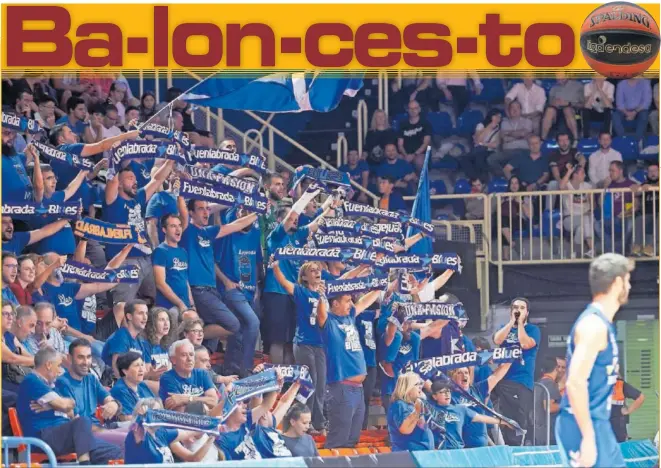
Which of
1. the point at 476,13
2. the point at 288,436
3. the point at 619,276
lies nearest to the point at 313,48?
the point at 476,13

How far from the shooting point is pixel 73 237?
480 inches

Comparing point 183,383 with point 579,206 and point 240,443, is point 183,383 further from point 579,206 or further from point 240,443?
point 579,206

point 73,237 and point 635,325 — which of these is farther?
point 635,325

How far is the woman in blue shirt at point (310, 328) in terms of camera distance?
12.3m

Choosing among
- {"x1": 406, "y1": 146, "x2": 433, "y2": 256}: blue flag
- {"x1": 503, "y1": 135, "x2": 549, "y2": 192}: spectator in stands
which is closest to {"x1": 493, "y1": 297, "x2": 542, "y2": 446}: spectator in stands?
{"x1": 406, "y1": 146, "x2": 433, "y2": 256}: blue flag

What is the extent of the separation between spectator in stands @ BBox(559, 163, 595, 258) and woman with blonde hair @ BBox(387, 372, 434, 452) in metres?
2.07

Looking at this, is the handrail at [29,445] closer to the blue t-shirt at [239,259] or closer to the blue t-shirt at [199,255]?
the blue t-shirt at [199,255]

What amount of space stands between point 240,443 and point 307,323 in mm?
1153

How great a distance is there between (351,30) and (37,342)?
3.59 m

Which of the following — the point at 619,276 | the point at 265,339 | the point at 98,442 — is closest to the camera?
the point at 619,276

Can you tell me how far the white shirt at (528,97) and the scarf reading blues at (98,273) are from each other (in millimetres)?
3641

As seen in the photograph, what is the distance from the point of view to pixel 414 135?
13203 millimetres

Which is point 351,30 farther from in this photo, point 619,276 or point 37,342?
point 619,276

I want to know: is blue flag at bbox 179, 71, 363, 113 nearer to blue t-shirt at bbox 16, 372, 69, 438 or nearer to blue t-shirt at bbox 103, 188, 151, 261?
blue t-shirt at bbox 103, 188, 151, 261
